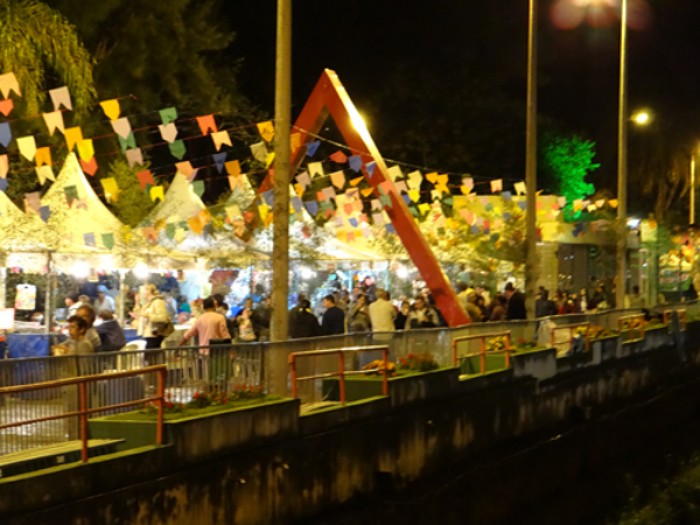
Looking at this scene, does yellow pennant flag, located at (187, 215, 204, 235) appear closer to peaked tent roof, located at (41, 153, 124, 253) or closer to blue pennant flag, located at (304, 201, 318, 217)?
peaked tent roof, located at (41, 153, 124, 253)

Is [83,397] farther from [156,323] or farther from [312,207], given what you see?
[312,207]

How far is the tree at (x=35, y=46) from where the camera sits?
16.8m

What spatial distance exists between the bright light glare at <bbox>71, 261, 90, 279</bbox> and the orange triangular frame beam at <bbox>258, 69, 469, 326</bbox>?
402 centimetres

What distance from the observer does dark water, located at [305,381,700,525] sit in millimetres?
13250

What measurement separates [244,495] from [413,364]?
4684 mm

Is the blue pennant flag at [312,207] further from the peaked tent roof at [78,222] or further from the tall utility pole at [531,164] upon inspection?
the tall utility pole at [531,164]

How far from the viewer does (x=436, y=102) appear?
5366 centimetres

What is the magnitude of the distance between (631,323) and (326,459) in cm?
1360

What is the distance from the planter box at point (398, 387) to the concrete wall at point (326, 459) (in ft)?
0.10

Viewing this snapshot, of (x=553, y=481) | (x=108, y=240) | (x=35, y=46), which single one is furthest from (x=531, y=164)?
(x=35, y=46)

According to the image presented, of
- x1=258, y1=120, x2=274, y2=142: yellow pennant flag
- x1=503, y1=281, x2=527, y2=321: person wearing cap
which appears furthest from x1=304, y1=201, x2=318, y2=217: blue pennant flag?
x1=503, y1=281, x2=527, y2=321: person wearing cap

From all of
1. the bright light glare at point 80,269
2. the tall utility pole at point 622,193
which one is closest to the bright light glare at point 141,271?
the bright light glare at point 80,269

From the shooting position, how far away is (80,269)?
66.5ft

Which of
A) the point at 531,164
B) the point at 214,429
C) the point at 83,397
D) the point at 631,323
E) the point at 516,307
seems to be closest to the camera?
the point at 83,397
